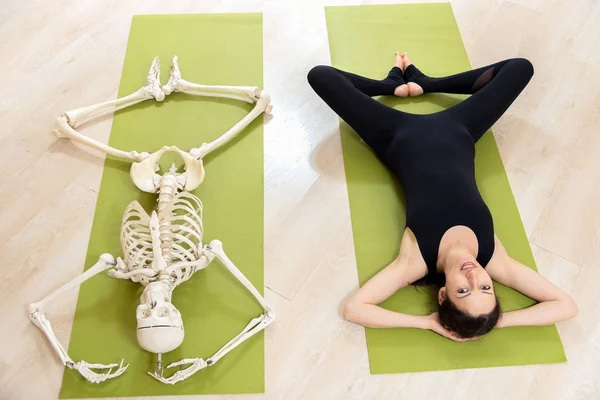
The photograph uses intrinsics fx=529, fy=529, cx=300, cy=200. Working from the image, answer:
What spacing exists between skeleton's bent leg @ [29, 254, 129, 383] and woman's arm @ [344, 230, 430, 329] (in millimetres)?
800

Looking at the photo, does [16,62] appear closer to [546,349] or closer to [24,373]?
[24,373]

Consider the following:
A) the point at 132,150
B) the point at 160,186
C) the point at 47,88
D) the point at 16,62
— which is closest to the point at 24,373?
the point at 160,186

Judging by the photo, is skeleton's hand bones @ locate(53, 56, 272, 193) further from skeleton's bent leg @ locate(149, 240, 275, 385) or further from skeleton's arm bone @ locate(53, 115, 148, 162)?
skeleton's bent leg @ locate(149, 240, 275, 385)

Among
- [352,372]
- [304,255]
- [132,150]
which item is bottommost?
[352,372]

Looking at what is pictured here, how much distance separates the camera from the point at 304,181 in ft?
7.27

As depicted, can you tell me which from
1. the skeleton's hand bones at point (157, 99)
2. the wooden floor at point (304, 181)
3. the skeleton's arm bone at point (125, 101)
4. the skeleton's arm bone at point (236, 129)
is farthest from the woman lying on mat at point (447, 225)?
the skeleton's arm bone at point (125, 101)

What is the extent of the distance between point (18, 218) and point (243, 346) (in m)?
1.05

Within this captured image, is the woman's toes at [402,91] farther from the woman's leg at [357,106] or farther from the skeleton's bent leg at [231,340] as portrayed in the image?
the skeleton's bent leg at [231,340]

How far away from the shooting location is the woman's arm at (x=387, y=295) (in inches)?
70.6

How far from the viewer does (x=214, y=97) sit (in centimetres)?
240

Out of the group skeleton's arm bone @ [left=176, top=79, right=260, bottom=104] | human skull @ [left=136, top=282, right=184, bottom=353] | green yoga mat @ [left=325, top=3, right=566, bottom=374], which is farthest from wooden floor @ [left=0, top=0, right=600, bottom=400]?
human skull @ [left=136, top=282, right=184, bottom=353]

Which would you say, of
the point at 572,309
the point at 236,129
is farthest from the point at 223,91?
the point at 572,309

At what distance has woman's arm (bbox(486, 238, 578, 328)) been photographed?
179 cm

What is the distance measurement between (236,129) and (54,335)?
1.03m
